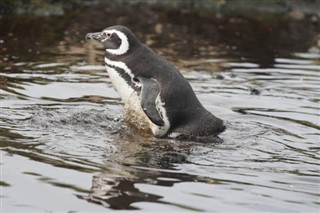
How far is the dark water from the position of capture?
5465 mm

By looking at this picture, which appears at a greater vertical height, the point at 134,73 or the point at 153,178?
the point at 134,73

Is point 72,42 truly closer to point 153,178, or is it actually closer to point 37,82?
point 37,82

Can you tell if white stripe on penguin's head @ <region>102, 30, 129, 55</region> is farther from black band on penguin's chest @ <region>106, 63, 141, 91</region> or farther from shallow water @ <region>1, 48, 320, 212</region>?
shallow water @ <region>1, 48, 320, 212</region>

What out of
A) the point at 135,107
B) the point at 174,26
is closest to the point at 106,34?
the point at 135,107

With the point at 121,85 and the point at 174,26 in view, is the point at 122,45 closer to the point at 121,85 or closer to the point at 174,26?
the point at 121,85

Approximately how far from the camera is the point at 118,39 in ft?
24.9

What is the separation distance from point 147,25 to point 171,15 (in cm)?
192

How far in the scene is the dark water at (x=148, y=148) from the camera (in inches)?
215

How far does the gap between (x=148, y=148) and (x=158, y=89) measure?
2.12 feet

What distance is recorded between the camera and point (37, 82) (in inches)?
384

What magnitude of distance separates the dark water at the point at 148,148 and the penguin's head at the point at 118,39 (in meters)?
0.74

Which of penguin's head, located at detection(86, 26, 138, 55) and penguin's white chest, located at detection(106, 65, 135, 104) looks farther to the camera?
penguin's head, located at detection(86, 26, 138, 55)

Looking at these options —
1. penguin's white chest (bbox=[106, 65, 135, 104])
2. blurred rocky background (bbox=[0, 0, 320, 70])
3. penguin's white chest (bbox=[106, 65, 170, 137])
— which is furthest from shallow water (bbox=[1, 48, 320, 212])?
blurred rocky background (bbox=[0, 0, 320, 70])

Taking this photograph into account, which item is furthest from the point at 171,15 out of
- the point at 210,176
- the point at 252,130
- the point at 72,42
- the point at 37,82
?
the point at 210,176
